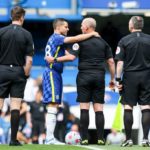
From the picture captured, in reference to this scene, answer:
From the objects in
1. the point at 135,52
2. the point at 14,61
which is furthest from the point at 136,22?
the point at 14,61

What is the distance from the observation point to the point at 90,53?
13.1m

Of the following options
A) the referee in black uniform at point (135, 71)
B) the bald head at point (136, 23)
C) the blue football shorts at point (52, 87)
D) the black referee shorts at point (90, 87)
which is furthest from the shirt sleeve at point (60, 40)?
the bald head at point (136, 23)

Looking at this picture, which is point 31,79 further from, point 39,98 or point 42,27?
point 42,27

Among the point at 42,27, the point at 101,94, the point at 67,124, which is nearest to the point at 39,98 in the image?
the point at 67,124

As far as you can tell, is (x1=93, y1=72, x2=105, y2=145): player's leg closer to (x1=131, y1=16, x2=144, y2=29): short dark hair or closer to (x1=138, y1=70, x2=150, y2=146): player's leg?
Result: (x1=138, y1=70, x2=150, y2=146): player's leg

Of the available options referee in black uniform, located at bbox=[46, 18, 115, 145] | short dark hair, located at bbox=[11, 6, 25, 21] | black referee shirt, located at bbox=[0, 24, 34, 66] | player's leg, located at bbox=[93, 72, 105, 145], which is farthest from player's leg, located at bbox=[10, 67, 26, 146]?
player's leg, located at bbox=[93, 72, 105, 145]

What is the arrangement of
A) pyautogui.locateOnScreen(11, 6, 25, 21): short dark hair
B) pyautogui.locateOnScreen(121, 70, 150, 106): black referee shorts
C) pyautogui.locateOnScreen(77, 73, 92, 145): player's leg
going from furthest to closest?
pyautogui.locateOnScreen(77, 73, 92, 145): player's leg
pyautogui.locateOnScreen(121, 70, 150, 106): black referee shorts
pyautogui.locateOnScreen(11, 6, 25, 21): short dark hair

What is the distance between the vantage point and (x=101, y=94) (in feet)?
43.4

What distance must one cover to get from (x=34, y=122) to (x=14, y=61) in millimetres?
7251

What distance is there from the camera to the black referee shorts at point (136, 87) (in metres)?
13.0

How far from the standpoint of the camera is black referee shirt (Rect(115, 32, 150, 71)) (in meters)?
13.1

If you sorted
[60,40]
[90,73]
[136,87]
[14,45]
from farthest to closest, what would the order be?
[60,40]
[90,73]
[136,87]
[14,45]

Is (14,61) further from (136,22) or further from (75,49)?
(136,22)

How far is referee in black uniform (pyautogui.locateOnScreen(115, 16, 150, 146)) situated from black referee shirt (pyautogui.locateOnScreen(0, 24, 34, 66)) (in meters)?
1.51
